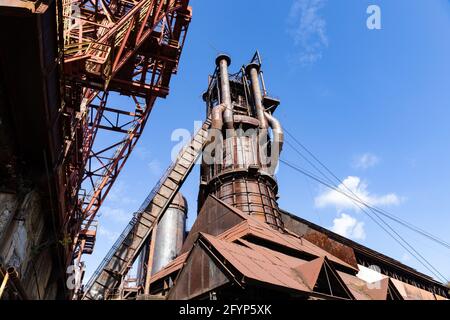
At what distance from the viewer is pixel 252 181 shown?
65.5 feet

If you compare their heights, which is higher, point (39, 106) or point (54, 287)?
point (39, 106)

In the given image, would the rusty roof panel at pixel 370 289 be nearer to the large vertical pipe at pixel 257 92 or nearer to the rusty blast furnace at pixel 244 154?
the rusty blast furnace at pixel 244 154

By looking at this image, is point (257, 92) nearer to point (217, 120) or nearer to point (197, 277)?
point (217, 120)

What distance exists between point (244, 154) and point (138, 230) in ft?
28.5

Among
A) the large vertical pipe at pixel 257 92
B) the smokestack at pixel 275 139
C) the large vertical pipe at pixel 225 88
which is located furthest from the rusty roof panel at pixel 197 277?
the large vertical pipe at pixel 257 92

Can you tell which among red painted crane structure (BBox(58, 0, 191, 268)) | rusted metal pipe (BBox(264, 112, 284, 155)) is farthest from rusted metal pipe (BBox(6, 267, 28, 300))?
rusted metal pipe (BBox(264, 112, 284, 155))

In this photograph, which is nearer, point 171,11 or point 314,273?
point 314,273

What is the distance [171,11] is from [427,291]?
30.7 m

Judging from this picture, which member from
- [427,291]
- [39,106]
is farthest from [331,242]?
[39,106]

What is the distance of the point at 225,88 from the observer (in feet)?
83.2

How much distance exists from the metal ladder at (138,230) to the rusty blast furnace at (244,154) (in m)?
2.05

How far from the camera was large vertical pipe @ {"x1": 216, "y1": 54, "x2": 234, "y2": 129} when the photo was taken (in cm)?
2287

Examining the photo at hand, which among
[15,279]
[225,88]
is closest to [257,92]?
[225,88]
